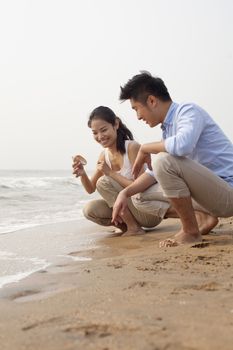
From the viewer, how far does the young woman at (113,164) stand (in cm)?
381

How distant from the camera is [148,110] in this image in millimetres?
2982

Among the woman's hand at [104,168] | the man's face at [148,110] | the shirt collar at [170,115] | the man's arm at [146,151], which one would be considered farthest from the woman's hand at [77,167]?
the shirt collar at [170,115]

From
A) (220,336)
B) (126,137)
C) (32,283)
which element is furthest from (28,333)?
(126,137)

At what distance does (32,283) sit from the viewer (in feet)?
7.41

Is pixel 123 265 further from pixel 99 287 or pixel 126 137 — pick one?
pixel 126 137

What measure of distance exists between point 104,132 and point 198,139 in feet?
3.63

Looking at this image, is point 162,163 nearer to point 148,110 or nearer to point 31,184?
point 148,110

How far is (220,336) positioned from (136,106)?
76.8 inches

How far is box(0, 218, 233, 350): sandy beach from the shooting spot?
1287 millimetres

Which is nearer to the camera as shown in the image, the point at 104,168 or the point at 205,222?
the point at 205,222

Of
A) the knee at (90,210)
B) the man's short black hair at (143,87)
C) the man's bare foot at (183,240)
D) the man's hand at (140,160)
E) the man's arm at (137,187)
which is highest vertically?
the man's short black hair at (143,87)

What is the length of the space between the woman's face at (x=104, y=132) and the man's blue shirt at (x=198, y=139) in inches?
33.9

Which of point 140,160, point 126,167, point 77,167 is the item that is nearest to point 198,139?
point 140,160

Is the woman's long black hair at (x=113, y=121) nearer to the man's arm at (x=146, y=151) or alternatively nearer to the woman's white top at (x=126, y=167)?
the woman's white top at (x=126, y=167)
